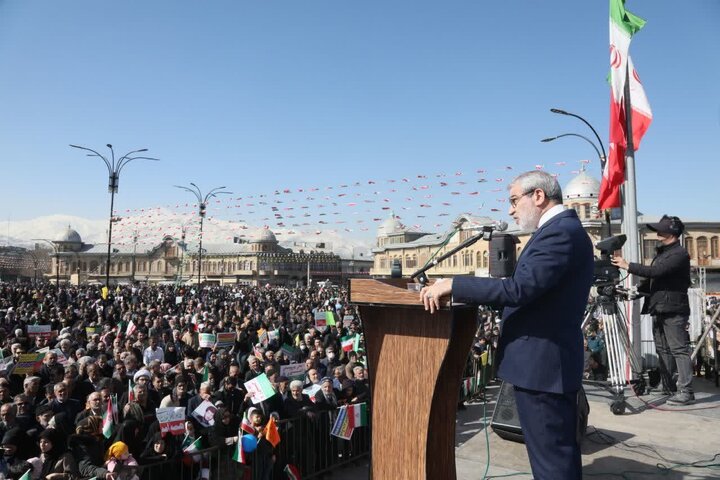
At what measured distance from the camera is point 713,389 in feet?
26.3

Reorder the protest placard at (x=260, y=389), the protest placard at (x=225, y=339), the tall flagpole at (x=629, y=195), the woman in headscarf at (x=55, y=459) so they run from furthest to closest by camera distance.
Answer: the protest placard at (x=225, y=339), the tall flagpole at (x=629, y=195), the protest placard at (x=260, y=389), the woman in headscarf at (x=55, y=459)

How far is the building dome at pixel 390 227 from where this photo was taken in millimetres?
111938

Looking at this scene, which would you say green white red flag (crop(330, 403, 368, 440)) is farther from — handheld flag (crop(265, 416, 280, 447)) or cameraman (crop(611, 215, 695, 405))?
cameraman (crop(611, 215, 695, 405))

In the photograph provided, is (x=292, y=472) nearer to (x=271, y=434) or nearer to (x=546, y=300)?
(x=271, y=434)

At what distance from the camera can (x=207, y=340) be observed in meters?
13.5

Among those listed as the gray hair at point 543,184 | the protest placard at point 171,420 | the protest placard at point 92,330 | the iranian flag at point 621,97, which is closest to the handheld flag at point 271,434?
the protest placard at point 171,420

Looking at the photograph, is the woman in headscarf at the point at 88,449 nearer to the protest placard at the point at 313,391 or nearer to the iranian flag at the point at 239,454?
the iranian flag at the point at 239,454

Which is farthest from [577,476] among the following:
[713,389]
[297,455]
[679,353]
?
[713,389]

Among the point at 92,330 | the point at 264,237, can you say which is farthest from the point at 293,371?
the point at 264,237

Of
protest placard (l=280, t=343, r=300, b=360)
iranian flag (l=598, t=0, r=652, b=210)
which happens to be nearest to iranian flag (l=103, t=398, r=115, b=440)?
protest placard (l=280, t=343, r=300, b=360)

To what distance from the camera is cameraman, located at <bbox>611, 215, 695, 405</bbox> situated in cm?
633

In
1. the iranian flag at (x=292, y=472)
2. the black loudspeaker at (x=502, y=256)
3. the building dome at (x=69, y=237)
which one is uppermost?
the building dome at (x=69, y=237)

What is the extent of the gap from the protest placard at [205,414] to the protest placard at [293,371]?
1774mm

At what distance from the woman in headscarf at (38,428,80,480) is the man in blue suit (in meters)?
4.16
